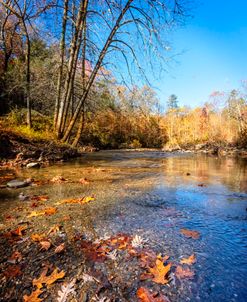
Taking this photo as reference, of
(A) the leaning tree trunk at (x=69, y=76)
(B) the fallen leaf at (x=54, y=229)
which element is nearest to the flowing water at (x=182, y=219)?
(B) the fallen leaf at (x=54, y=229)

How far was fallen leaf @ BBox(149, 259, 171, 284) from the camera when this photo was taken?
1552 millimetres

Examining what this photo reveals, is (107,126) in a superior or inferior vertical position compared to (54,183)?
superior

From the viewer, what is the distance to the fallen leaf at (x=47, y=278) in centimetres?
152

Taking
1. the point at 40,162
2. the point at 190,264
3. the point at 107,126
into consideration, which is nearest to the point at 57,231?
the point at 190,264

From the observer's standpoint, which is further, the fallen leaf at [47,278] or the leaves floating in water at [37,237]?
the leaves floating in water at [37,237]

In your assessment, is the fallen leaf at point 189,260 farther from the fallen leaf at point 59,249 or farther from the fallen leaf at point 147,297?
the fallen leaf at point 59,249

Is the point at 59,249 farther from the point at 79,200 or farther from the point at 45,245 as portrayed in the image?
the point at 79,200

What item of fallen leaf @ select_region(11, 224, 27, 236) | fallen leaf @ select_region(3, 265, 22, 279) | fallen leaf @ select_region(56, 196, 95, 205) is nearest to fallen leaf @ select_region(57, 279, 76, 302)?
fallen leaf @ select_region(3, 265, 22, 279)

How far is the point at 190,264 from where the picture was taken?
1.75m

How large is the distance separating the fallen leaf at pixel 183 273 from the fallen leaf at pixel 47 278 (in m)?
0.82

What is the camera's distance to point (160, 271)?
165 centimetres

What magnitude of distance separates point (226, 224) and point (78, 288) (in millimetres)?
1732

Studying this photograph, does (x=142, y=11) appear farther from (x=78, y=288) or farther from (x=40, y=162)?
(x=78, y=288)

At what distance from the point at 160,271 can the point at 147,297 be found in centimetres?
28
